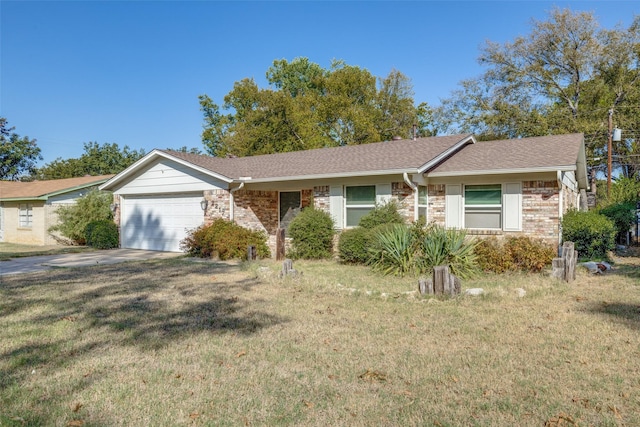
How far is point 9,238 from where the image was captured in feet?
71.9

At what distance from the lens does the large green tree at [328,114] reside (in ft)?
106

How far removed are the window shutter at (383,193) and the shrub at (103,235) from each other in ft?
37.9

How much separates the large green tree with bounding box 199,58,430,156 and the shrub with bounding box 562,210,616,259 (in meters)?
20.7

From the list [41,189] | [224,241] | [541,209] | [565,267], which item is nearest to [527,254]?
[565,267]

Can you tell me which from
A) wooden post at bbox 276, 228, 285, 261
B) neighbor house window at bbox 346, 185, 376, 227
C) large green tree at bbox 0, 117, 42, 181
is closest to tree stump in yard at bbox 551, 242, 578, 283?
neighbor house window at bbox 346, 185, 376, 227

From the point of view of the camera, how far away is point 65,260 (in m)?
13.0

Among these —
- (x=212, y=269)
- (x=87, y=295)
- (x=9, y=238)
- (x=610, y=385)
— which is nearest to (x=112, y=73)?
(x=9, y=238)

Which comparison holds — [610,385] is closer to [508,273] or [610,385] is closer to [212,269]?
[508,273]

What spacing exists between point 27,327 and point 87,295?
2075 millimetres

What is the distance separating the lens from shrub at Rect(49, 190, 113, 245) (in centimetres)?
1898

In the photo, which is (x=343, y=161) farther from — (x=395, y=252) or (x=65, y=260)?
(x=65, y=260)

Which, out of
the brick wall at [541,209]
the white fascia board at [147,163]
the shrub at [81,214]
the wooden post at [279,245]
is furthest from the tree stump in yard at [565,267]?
the shrub at [81,214]

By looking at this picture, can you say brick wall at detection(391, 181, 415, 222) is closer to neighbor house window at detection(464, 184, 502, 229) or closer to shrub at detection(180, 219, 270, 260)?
neighbor house window at detection(464, 184, 502, 229)

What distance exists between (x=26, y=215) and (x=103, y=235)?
7109mm
